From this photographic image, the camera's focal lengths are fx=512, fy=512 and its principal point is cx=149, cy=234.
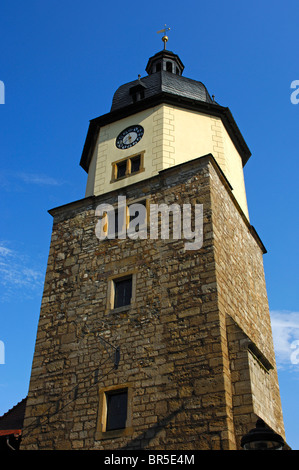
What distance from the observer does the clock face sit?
44.6 feet

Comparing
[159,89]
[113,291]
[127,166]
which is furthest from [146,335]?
[159,89]

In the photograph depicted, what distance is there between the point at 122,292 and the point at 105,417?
2651 millimetres

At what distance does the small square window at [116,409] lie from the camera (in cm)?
938

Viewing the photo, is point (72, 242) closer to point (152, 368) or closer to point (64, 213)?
point (64, 213)

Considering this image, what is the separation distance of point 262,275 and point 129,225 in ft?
14.1

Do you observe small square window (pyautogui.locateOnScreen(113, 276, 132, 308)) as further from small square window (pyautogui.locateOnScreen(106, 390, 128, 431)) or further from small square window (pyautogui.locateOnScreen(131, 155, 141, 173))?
small square window (pyautogui.locateOnScreen(131, 155, 141, 173))

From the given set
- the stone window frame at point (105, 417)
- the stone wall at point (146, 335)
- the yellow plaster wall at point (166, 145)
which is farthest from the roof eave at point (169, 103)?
the stone window frame at point (105, 417)

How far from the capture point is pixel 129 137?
13.8 metres

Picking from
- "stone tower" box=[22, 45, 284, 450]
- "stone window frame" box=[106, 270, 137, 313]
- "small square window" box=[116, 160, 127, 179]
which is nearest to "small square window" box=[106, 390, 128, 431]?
"stone tower" box=[22, 45, 284, 450]

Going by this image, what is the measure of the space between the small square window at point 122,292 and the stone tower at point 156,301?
27mm

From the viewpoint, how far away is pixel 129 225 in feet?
39.3

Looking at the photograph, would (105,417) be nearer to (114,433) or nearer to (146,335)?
(114,433)
